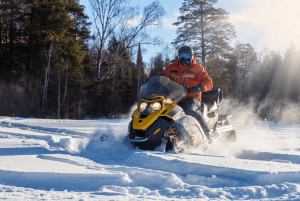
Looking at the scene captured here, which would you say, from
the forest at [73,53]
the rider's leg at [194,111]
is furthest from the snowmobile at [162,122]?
the forest at [73,53]

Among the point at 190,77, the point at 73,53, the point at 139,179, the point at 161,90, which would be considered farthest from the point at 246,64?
the point at 139,179

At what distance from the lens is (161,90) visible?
157 inches

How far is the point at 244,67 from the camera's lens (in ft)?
155

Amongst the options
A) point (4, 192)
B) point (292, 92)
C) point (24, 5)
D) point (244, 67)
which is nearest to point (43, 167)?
point (4, 192)

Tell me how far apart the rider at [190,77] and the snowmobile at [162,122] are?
0.26 meters

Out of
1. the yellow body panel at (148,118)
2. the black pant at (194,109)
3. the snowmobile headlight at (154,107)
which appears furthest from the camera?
the black pant at (194,109)

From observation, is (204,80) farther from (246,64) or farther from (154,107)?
(246,64)

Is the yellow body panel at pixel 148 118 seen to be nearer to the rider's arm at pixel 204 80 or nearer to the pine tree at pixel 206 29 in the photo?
the rider's arm at pixel 204 80

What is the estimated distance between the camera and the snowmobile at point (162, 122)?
3.65 meters

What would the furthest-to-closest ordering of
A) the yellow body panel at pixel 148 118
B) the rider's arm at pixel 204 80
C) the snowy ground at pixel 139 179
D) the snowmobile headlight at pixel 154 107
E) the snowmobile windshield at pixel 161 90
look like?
1. the rider's arm at pixel 204 80
2. the snowmobile windshield at pixel 161 90
3. the snowmobile headlight at pixel 154 107
4. the yellow body panel at pixel 148 118
5. the snowy ground at pixel 139 179

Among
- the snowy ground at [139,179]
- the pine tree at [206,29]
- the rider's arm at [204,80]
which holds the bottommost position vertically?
the snowy ground at [139,179]

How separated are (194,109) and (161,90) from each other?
26.7 inches

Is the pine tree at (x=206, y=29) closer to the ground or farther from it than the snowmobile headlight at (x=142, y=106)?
farther from it

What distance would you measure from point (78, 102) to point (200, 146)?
16.3 metres
